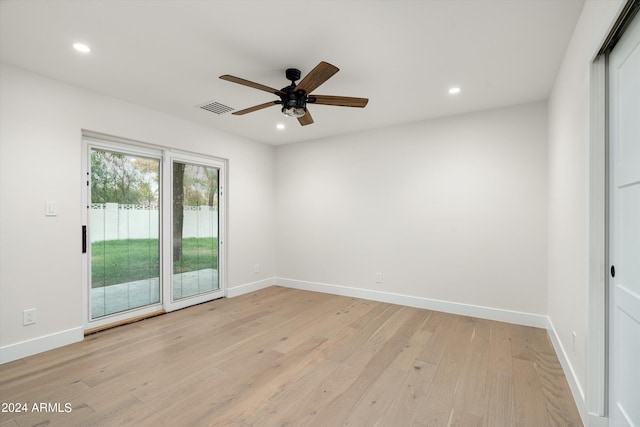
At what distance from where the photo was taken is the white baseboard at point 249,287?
4621 millimetres

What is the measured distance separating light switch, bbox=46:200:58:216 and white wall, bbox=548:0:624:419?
4367 millimetres

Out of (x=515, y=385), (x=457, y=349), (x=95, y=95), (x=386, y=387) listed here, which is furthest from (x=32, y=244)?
(x=515, y=385)

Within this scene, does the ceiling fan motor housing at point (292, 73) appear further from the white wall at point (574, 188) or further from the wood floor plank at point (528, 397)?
the wood floor plank at point (528, 397)

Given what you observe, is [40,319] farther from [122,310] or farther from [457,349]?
[457,349]

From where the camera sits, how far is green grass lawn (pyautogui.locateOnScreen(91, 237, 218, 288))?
10.9 feet

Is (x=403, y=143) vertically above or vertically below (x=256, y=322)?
above

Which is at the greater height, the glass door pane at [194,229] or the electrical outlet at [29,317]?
the glass door pane at [194,229]

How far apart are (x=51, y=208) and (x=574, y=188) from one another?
454 centimetres

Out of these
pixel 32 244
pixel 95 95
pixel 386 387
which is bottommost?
pixel 386 387

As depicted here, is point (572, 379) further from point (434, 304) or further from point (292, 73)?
point (292, 73)

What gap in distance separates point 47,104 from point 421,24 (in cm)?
346

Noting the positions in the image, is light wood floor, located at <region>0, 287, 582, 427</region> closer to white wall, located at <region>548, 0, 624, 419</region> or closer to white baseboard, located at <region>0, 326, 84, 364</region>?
white baseboard, located at <region>0, 326, 84, 364</region>

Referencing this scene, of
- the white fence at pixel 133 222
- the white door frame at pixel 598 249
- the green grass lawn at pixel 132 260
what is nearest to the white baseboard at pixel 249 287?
the green grass lawn at pixel 132 260

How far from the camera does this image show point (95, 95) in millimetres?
3117
